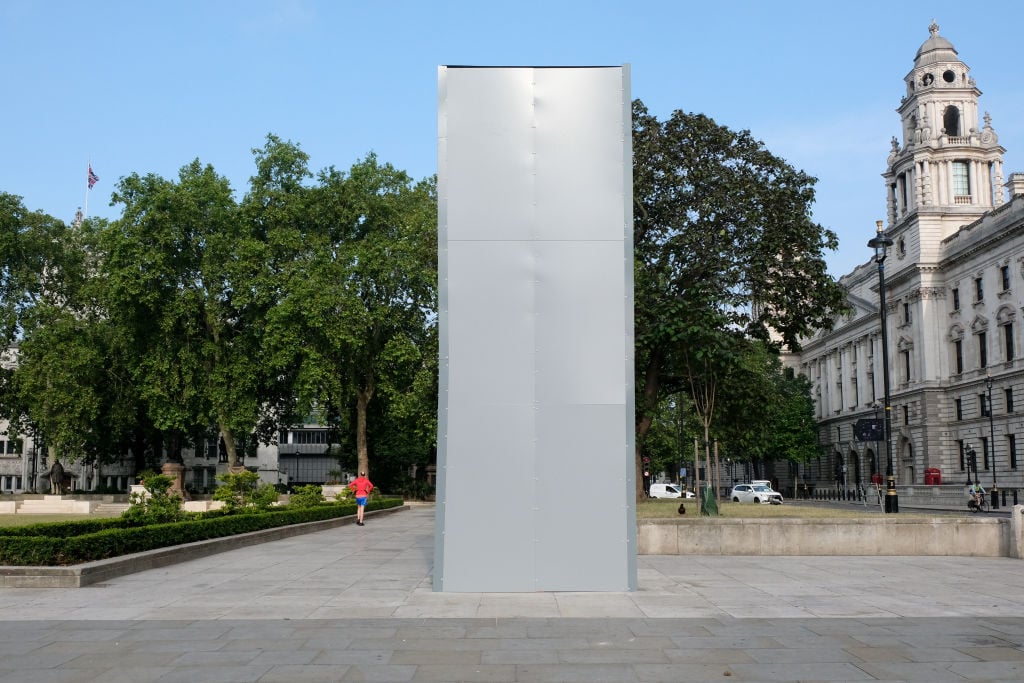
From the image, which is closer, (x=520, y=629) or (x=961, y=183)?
(x=520, y=629)

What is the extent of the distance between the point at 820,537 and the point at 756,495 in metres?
42.7

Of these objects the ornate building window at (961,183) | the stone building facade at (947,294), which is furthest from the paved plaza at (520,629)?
the ornate building window at (961,183)

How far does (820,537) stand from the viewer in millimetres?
19422

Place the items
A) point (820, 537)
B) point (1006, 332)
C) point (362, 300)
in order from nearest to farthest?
point (820, 537) < point (362, 300) < point (1006, 332)

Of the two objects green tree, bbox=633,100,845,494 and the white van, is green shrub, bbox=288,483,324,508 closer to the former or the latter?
green tree, bbox=633,100,845,494

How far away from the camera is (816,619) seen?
10531 mm

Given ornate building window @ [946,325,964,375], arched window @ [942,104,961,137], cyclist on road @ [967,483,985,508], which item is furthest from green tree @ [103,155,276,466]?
arched window @ [942,104,961,137]

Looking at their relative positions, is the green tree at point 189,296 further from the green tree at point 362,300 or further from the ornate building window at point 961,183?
the ornate building window at point 961,183

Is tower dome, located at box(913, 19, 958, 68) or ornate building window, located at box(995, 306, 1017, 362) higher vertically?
tower dome, located at box(913, 19, 958, 68)

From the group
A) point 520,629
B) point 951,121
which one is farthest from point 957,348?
point 520,629

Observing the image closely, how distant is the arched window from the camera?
81125 mm

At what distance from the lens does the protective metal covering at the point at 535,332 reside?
13.1 m

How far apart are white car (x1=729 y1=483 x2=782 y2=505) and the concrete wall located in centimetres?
3985

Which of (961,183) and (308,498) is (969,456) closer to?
(961,183)
